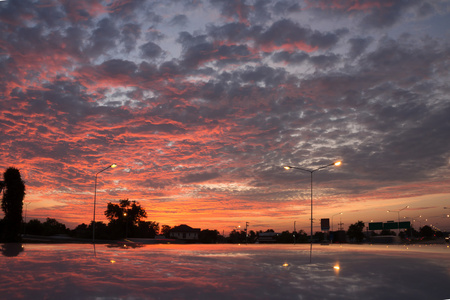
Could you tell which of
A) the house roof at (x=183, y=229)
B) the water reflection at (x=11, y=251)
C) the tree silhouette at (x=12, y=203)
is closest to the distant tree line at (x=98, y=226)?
the tree silhouette at (x=12, y=203)

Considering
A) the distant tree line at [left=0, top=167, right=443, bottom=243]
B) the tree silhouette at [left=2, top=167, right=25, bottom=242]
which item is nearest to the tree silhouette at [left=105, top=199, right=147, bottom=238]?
the distant tree line at [left=0, top=167, right=443, bottom=243]

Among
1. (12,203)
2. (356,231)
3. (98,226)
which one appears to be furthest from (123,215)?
(356,231)

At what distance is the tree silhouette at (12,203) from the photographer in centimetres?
4400

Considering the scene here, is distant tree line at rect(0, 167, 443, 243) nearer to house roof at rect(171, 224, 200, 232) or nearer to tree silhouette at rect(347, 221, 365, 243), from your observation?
tree silhouette at rect(347, 221, 365, 243)

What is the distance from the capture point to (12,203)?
44438 mm

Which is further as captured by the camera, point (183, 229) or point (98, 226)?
point (183, 229)

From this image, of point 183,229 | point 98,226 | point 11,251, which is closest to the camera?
point 11,251

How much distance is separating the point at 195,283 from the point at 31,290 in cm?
482

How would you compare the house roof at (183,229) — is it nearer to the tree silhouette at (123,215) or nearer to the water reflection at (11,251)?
the tree silhouette at (123,215)

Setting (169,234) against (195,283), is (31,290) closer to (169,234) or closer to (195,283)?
(195,283)

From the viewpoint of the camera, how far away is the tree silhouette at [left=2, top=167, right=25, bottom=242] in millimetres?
44000

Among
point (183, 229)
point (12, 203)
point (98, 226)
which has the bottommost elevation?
point (183, 229)

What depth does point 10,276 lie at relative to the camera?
39.2ft

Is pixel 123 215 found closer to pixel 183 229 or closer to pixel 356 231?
pixel 183 229
